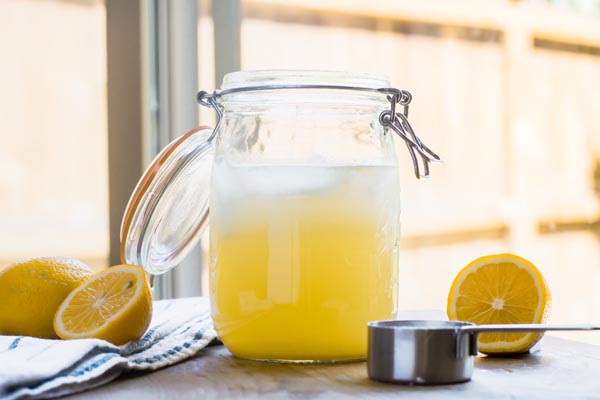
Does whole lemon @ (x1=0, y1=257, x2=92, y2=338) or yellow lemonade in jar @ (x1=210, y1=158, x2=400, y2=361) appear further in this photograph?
whole lemon @ (x1=0, y1=257, x2=92, y2=338)

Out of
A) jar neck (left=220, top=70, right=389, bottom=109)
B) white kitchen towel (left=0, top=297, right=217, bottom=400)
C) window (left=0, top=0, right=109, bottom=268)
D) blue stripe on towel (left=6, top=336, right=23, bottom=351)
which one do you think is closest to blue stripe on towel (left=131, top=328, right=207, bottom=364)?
white kitchen towel (left=0, top=297, right=217, bottom=400)

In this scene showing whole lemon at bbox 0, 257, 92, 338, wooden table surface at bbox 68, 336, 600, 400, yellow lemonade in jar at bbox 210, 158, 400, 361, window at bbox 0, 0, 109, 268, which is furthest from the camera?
window at bbox 0, 0, 109, 268

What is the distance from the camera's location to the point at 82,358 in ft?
2.32

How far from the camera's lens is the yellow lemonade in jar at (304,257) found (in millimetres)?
741

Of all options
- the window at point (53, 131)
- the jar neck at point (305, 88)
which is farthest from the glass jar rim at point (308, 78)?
the window at point (53, 131)

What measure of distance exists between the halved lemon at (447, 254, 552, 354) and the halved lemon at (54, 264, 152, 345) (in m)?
0.29

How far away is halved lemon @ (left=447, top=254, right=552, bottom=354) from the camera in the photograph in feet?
2.65

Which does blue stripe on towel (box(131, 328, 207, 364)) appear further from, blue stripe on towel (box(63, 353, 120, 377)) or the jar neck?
the jar neck

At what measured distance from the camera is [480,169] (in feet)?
6.81

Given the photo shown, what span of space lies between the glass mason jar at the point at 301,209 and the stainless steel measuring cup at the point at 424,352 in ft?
0.27

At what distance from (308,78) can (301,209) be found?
0.37 ft

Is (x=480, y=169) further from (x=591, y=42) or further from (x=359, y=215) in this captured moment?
(x=359, y=215)

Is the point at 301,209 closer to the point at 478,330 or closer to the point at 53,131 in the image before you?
the point at 478,330

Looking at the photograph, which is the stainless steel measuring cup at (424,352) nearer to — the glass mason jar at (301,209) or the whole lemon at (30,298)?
the glass mason jar at (301,209)
